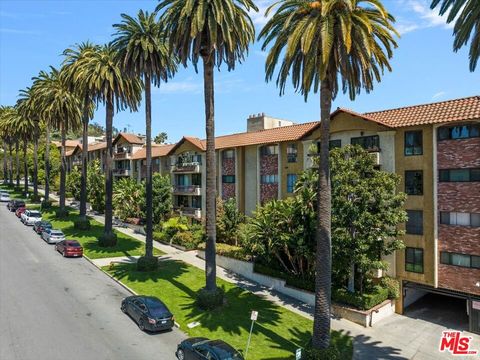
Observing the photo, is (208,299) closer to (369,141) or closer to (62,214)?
(369,141)

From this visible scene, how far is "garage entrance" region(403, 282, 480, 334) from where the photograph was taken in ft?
85.7

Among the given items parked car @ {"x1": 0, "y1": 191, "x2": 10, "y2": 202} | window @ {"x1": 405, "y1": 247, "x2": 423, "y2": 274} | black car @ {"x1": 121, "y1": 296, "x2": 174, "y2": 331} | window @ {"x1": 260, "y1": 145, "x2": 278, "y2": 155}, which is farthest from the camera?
parked car @ {"x1": 0, "y1": 191, "x2": 10, "y2": 202}

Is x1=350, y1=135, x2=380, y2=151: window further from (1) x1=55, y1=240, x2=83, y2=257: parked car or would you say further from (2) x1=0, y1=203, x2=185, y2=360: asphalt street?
(1) x1=55, y1=240, x2=83, y2=257: parked car

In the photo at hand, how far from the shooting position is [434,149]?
26969 mm

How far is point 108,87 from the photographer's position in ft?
131

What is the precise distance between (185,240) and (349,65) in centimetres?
2835

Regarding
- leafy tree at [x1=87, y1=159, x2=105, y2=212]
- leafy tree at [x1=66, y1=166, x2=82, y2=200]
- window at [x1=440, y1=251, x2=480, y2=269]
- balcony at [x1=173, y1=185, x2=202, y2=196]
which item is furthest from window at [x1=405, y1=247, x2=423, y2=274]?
leafy tree at [x1=66, y1=166, x2=82, y2=200]

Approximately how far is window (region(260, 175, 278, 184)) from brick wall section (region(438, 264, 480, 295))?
17.6 metres

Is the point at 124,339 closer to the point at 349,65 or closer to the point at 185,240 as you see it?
the point at 349,65

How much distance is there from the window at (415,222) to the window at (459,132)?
17.7ft

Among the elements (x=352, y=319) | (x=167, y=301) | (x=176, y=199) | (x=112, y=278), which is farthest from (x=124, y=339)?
(x=176, y=199)

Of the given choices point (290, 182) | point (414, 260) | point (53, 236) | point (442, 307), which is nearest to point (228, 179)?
point (290, 182)

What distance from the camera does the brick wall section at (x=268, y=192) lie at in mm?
40000

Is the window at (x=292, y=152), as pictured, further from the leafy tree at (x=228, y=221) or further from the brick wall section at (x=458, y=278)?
the brick wall section at (x=458, y=278)
